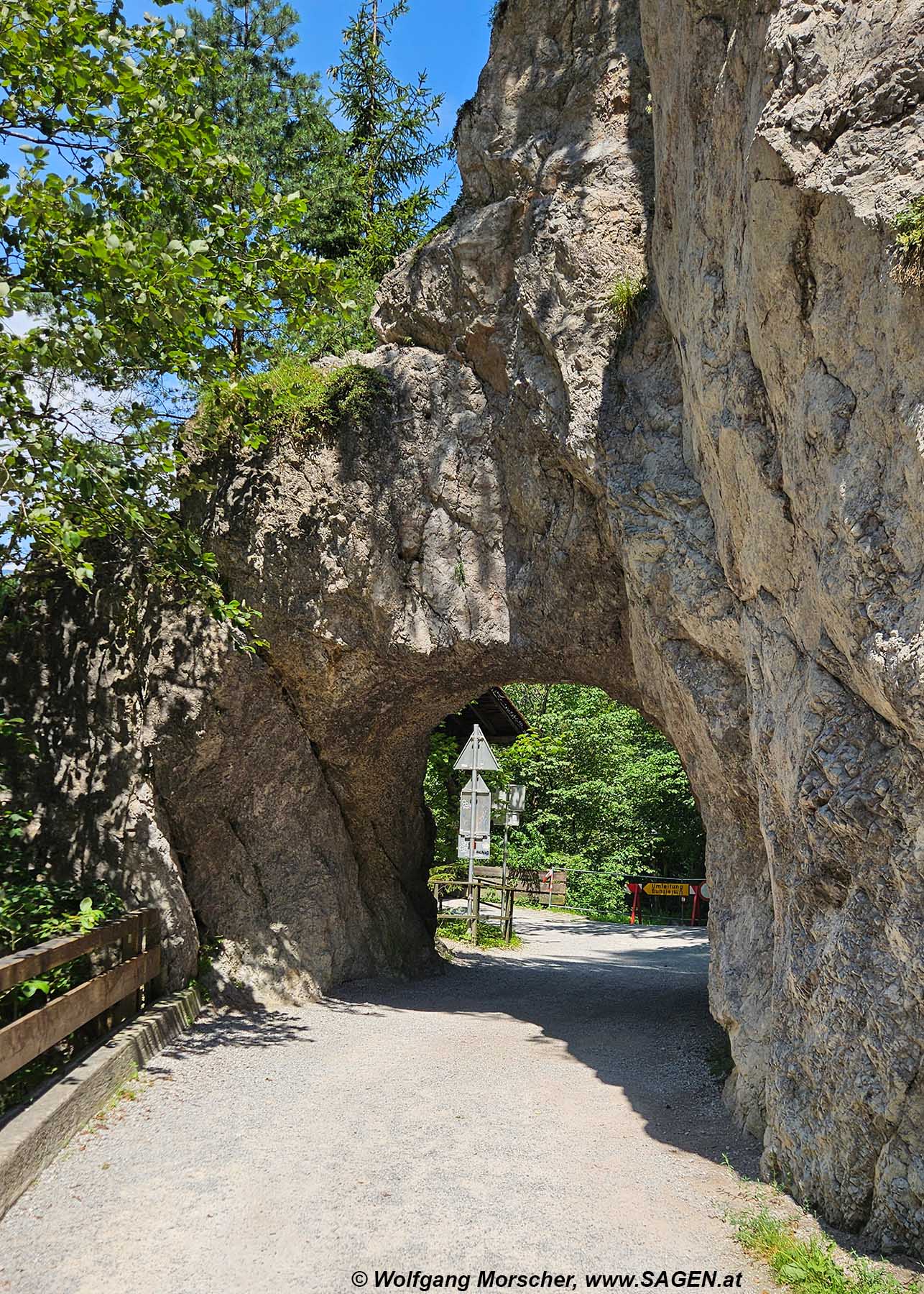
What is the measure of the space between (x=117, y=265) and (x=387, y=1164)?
5278 millimetres

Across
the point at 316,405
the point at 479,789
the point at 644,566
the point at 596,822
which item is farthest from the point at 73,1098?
the point at 596,822

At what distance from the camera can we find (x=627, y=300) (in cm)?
777

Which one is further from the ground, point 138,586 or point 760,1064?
point 138,586

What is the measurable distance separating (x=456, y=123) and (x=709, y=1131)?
30.4 ft

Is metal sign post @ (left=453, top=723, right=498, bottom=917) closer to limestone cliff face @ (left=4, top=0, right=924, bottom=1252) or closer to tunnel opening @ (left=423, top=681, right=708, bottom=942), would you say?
limestone cliff face @ (left=4, top=0, right=924, bottom=1252)

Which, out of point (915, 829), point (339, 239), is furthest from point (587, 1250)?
point (339, 239)

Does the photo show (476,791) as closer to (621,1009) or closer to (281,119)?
(621,1009)

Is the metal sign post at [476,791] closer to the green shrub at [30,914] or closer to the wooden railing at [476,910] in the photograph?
the wooden railing at [476,910]

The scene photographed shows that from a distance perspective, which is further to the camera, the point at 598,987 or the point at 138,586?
the point at 598,987

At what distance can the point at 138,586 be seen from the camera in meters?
9.16

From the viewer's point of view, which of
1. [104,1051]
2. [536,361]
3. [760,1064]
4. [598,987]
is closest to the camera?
[760,1064]

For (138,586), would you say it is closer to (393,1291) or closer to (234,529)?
(234,529)

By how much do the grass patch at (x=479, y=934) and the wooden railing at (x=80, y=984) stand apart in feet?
26.5

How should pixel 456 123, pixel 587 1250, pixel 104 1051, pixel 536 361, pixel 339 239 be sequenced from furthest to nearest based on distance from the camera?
1. pixel 339 239
2. pixel 456 123
3. pixel 536 361
4. pixel 104 1051
5. pixel 587 1250
